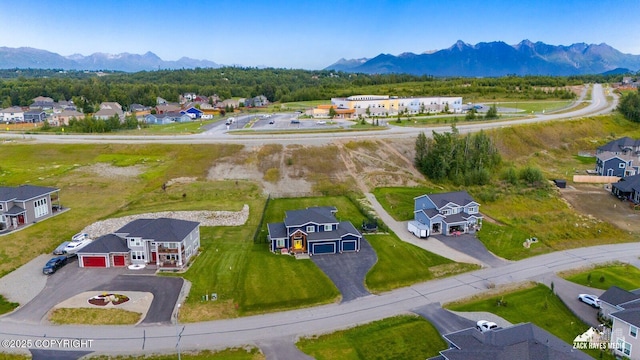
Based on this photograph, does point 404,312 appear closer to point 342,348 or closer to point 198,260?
point 342,348

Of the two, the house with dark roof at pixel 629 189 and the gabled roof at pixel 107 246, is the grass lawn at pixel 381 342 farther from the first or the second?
the house with dark roof at pixel 629 189

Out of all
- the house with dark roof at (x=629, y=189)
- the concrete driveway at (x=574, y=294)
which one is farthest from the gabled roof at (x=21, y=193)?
the house with dark roof at (x=629, y=189)

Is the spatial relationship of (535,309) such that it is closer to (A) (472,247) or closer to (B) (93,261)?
(A) (472,247)

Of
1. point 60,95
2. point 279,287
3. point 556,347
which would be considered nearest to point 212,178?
point 279,287

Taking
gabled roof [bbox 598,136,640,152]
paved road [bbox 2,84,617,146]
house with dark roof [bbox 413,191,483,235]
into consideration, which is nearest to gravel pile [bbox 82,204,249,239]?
house with dark roof [bbox 413,191,483,235]

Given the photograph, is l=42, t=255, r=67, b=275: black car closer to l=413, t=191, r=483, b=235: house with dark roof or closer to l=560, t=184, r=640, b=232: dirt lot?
l=413, t=191, r=483, b=235: house with dark roof

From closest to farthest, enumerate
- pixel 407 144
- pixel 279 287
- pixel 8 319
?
pixel 8 319, pixel 279 287, pixel 407 144
